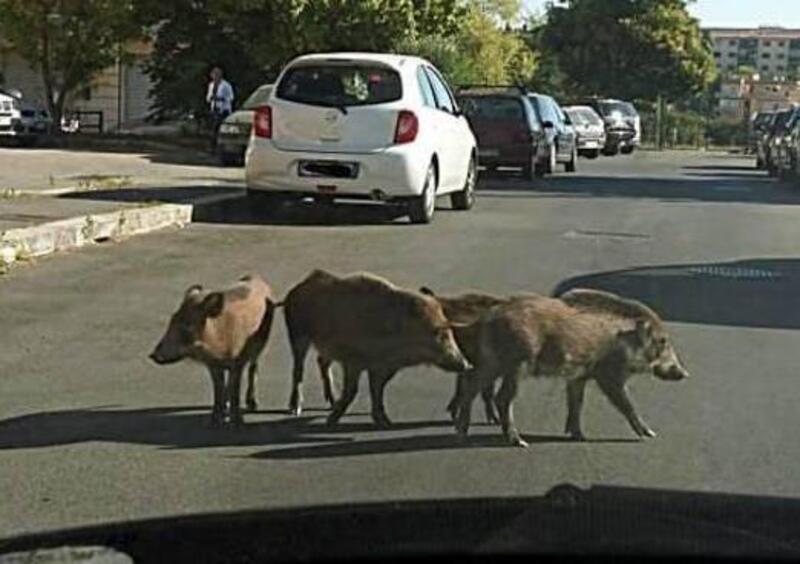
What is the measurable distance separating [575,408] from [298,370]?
4.22 feet

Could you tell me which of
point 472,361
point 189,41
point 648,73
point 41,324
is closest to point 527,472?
point 472,361

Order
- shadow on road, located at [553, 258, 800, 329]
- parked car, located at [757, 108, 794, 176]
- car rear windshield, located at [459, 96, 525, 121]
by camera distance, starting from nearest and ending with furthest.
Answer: shadow on road, located at [553, 258, 800, 329] < car rear windshield, located at [459, 96, 525, 121] < parked car, located at [757, 108, 794, 176]

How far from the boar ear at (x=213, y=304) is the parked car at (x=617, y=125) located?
130ft

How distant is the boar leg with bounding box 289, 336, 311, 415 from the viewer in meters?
7.80

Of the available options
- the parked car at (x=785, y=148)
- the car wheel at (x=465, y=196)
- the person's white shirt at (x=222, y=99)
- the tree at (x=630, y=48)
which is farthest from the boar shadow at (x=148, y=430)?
the tree at (x=630, y=48)

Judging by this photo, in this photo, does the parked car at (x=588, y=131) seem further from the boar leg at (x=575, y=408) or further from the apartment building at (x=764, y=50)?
the apartment building at (x=764, y=50)

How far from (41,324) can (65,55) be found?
23976 millimetres

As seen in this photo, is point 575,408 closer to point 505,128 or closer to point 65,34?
point 505,128

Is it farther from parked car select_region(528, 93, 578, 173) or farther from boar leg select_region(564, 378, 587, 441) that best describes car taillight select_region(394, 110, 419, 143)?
parked car select_region(528, 93, 578, 173)

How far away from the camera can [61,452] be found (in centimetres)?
697

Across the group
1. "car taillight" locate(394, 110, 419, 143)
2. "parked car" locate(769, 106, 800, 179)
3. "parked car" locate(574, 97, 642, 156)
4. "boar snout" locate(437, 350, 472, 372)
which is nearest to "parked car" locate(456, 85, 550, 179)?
"parked car" locate(769, 106, 800, 179)

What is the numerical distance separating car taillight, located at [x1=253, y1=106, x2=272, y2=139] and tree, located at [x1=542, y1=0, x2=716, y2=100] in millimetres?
51858

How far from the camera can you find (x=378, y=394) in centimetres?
754

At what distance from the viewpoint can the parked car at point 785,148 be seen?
31.1 metres
